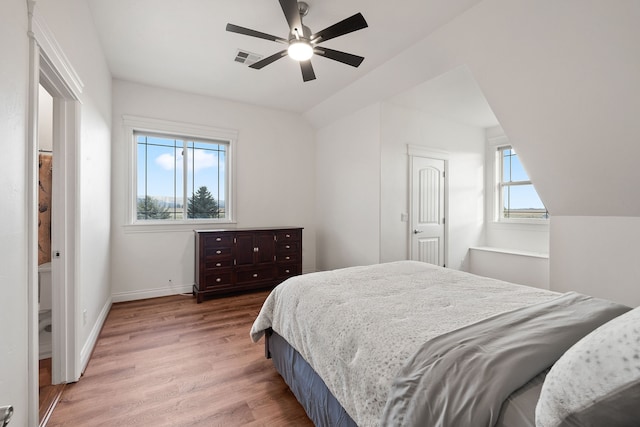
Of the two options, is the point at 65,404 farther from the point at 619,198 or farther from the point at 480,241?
the point at 480,241

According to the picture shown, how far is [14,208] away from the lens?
48.6 inches

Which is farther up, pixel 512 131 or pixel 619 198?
pixel 512 131

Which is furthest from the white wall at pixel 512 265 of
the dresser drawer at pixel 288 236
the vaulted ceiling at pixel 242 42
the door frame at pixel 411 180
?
the dresser drawer at pixel 288 236

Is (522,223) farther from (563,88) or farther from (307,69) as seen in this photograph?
(307,69)

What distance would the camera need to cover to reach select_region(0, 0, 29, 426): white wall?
1.13 meters

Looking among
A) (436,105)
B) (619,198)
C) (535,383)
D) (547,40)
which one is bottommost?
(535,383)

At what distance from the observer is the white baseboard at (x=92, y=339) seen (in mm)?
2185

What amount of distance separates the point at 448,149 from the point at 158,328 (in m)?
4.68

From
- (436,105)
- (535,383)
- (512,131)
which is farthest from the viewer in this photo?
(436,105)

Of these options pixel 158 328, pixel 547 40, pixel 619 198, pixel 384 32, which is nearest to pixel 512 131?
pixel 547 40

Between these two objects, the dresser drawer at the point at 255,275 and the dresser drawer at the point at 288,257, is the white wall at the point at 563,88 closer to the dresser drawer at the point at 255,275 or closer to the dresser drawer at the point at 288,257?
the dresser drawer at the point at 288,257

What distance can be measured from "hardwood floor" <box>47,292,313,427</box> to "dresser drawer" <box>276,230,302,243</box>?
141cm

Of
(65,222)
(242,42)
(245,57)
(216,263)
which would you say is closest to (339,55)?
(242,42)

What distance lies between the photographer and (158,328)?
2.95 meters
